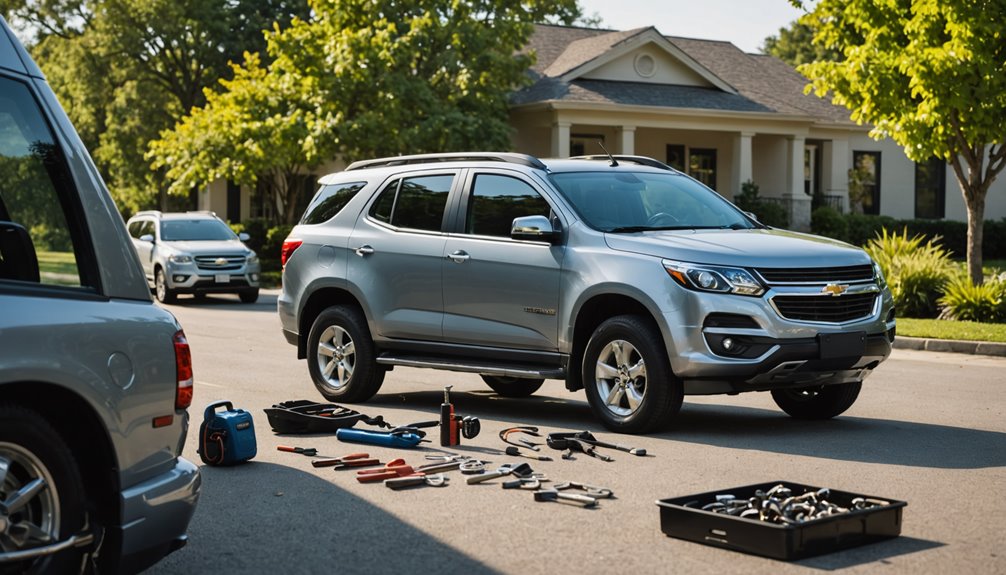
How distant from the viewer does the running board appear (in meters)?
10.2

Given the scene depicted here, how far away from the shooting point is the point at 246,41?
45688 mm

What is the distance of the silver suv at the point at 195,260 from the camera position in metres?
26.8

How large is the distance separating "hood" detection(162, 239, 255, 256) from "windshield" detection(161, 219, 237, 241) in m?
0.32

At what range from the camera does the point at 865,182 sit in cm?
4606

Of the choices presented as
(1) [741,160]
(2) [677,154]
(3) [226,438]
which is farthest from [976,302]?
(2) [677,154]

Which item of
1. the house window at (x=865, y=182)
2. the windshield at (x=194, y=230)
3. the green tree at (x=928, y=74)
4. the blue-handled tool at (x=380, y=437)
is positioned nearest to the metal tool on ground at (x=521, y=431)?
the blue-handled tool at (x=380, y=437)

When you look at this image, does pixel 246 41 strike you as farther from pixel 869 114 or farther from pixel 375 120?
pixel 869 114

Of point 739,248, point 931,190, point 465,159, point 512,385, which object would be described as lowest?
point 512,385

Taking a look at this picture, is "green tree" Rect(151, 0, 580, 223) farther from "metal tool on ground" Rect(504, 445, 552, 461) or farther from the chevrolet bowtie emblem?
"metal tool on ground" Rect(504, 445, 552, 461)

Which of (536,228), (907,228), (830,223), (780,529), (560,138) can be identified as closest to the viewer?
(780,529)

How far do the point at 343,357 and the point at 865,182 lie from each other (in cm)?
3721

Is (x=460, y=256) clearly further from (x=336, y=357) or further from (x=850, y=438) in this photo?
(x=850, y=438)

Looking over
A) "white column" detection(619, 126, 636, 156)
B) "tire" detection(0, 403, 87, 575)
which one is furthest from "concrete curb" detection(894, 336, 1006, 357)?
"white column" detection(619, 126, 636, 156)

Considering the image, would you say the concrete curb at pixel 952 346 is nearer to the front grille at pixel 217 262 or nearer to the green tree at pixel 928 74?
the green tree at pixel 928 74
